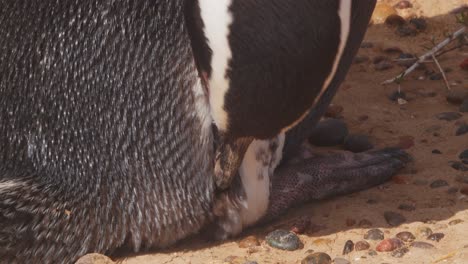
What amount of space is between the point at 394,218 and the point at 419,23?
1.09 meters

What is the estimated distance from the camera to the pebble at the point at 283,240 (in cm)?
224

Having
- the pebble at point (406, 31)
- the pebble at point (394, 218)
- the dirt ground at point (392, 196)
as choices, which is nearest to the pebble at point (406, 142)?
the dirt ground at point (392, 196)

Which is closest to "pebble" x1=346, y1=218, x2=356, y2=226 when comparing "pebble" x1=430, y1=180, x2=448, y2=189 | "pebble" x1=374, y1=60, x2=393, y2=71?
"pebble" x1=430, y1=180, x2=448, y2=189

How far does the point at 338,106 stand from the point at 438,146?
0.35 m

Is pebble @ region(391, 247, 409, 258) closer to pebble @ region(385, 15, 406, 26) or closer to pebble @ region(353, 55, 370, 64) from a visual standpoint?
pebble @ region(353, 55, 370, 64)

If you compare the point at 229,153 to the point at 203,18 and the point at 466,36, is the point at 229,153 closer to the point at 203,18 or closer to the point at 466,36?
the point at 203,18

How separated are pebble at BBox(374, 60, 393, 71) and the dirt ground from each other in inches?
0.4

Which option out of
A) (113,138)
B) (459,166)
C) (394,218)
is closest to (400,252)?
(394,218)

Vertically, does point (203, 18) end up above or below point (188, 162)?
above

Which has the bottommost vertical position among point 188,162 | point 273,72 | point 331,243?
Result: point 331,243

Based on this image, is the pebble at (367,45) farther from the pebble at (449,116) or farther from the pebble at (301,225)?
the pebble at (301,225)

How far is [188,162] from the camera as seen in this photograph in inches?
88.9

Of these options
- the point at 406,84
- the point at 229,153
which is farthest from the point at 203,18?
the point at 406,84

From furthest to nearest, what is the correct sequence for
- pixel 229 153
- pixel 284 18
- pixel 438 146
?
pixel 438 146 → pixel 229 153 → pixel 284 18
